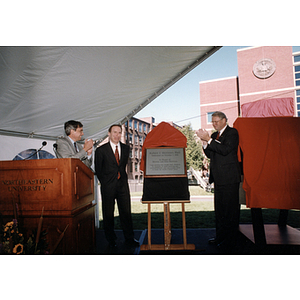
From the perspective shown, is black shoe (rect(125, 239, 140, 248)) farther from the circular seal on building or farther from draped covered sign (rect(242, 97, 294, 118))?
the circular seal on building

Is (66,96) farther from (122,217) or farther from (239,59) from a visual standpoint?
(239,59)

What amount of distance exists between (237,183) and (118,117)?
2.93 metres

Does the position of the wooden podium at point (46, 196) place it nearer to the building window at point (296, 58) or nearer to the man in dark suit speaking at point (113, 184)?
the man in dark suit speaking at point (113, 184)

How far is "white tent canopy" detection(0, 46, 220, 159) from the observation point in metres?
2.28

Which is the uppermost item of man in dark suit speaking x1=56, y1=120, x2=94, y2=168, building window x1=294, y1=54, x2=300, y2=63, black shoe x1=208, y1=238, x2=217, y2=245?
building window x1=294, y1=54, x2=300, y2=63

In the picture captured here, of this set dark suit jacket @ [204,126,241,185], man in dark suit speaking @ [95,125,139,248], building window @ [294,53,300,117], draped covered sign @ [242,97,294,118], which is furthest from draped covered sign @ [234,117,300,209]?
man in dark suit speaking @ [95,125,139,248]

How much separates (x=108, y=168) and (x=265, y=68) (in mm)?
4226

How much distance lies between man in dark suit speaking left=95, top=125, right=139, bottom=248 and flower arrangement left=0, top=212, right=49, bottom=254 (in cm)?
116

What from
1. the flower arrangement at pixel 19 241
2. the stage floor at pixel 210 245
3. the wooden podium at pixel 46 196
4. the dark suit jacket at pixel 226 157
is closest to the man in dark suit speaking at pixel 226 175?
the dark suit jacket at pixel 226 157

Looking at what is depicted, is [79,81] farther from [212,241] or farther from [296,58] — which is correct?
[296,58]

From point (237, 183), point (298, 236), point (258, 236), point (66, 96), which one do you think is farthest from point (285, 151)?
point (66, 96)

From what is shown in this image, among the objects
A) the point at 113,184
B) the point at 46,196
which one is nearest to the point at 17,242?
the point at 46,196

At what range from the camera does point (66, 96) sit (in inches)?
124

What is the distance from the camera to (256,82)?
6.57m
